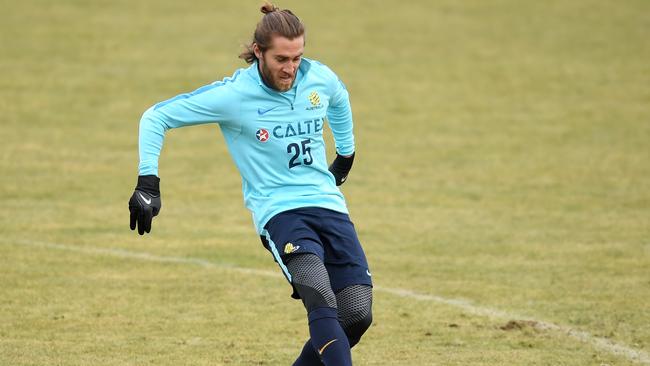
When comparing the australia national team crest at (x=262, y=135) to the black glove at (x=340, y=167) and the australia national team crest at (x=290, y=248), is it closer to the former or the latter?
the australia national team crest at (x=290, y=248)

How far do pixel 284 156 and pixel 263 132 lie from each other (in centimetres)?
17

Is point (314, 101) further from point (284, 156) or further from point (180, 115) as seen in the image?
point (180, 115)

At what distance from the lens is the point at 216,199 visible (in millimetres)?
15523

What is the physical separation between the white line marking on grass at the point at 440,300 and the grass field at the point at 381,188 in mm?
39

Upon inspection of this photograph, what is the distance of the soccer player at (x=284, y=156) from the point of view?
640cm

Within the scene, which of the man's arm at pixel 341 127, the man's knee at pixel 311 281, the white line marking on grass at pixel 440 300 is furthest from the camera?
the white line marking on grass at pixel 440 300

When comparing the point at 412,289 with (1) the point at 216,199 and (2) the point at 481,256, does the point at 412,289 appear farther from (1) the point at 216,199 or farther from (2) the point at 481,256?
(1) the point at 216,199

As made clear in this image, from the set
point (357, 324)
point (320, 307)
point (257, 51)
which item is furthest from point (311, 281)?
point (257, 51)

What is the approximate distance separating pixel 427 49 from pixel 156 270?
1420cm

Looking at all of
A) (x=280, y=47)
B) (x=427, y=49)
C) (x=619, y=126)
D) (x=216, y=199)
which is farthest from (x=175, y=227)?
(x=427, y=49)

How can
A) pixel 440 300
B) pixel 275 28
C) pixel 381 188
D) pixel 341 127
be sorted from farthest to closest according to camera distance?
pixel 381 188
pixel 440 300
pixel 341 127
pixel 275 28

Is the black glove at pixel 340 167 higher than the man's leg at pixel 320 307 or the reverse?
higher

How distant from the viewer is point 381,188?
1623 cm

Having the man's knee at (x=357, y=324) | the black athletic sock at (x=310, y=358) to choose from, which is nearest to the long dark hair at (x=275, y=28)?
the man's knee at (x=357, y=324)
